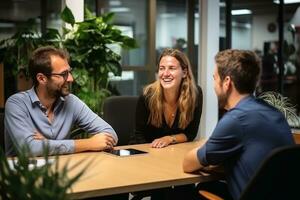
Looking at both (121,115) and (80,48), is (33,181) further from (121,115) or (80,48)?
(80,48)

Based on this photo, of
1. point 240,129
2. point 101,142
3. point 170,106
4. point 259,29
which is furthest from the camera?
point 259,29

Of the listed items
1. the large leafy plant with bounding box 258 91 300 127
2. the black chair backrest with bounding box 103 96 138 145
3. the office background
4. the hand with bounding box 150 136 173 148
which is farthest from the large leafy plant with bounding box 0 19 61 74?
the large leafy plant with bounding box 258 91 300 127

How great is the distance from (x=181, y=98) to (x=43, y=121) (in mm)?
939

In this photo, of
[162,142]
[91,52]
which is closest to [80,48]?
[91,52]

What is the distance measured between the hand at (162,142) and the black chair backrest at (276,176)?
106 centimetres

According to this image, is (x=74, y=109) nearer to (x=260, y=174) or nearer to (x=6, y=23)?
(x=260, y=174)

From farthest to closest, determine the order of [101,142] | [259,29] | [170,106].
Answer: [259,29], [170,106], [101,142]

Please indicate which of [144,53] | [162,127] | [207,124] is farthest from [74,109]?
[207,124]

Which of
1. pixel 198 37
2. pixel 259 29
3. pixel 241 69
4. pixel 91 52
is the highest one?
pixel 259 29

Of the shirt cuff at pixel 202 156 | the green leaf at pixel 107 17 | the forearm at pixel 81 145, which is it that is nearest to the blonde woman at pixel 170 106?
the forearm at pixel 81 145

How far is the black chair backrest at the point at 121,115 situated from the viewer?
9.92ft

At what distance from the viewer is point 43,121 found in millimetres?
2254

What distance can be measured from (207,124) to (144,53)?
1247mm

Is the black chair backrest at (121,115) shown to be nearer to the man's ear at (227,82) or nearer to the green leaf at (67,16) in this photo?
the green leaf at (67,16)
